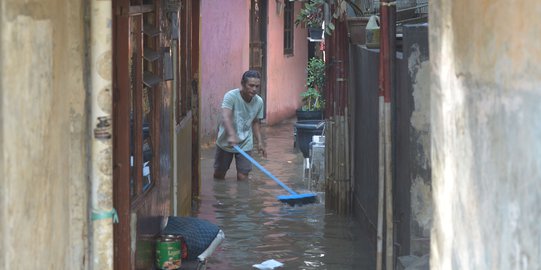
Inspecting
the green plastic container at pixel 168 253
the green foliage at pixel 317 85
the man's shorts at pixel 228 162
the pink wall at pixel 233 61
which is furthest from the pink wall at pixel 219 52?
the green plastic container at pixel 168 253

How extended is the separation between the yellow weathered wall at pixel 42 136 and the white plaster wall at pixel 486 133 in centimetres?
161

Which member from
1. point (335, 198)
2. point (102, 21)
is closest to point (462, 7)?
point (102, 21)

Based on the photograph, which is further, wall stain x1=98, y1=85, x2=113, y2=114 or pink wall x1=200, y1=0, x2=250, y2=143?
pink wall x1=200, y1=0, x2=250, y2=143

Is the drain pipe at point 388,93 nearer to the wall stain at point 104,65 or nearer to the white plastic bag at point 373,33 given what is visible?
the white plastic bag at point 373,33

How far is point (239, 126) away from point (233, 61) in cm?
534

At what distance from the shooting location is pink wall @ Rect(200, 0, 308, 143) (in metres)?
17.2

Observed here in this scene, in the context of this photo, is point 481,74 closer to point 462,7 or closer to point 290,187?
point 462,7

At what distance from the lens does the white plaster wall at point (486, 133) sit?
11.4 feet

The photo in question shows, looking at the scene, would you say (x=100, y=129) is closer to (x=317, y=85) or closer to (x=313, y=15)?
(x=313, y=15)

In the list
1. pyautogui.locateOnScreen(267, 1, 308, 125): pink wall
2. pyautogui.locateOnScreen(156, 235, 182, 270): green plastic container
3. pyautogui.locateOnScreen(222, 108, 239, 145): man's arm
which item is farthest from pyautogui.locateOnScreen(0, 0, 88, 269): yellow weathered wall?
pyautogui.locateOnScreen(267, 1, 308, 125): pink wall

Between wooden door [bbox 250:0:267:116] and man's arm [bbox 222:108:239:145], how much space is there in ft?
22.6

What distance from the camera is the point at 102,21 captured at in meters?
4.45

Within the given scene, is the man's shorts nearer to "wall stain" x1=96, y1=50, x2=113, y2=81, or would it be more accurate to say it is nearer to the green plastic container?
the green plastic container

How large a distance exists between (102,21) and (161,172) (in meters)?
3.54
